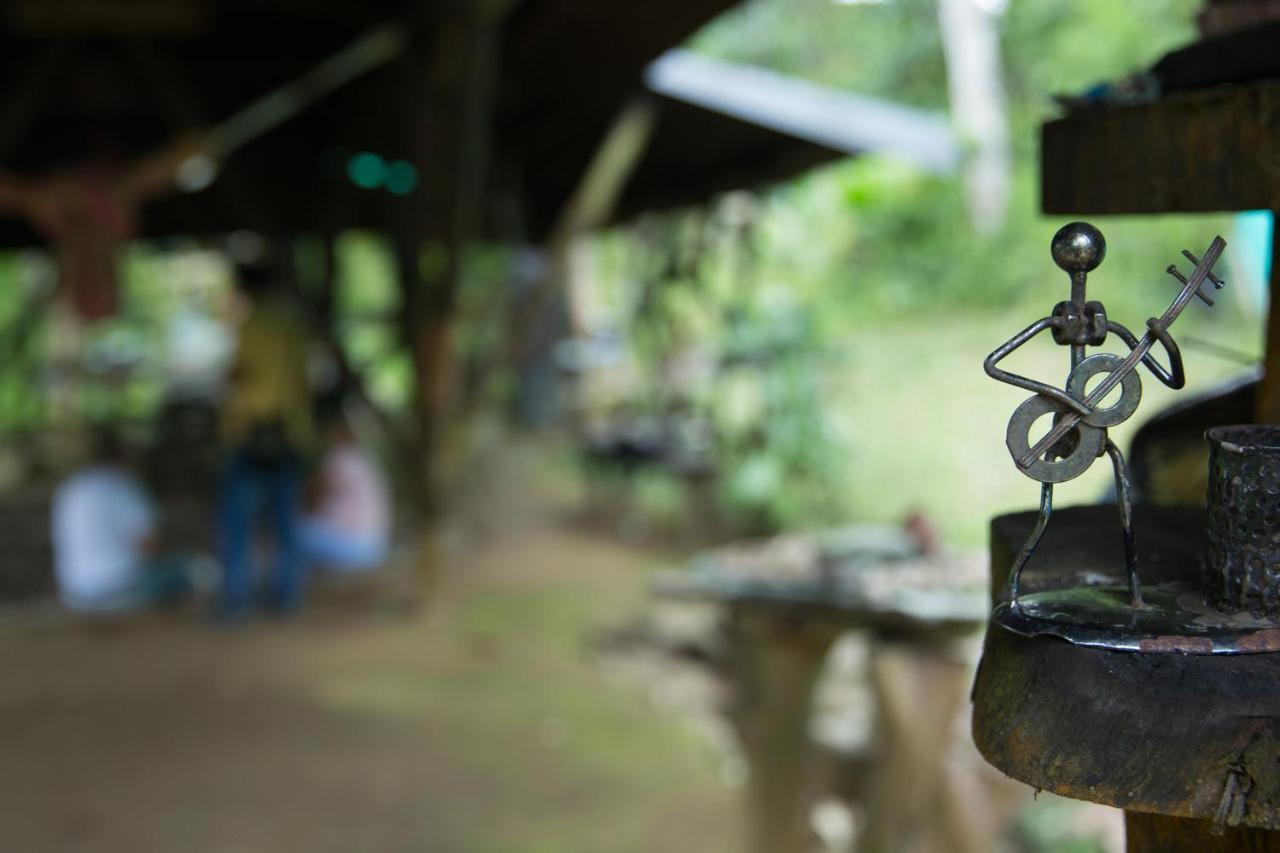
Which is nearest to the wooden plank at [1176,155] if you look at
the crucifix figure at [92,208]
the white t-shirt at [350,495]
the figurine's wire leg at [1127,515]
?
the figurine's wire leg at [1127,515]

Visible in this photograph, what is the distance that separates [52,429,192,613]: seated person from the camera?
21.2ft

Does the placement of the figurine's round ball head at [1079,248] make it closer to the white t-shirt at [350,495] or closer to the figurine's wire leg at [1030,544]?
the figurine's wire leg at [1030,544]

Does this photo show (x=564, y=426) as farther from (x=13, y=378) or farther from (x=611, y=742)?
(x=611, y=742)

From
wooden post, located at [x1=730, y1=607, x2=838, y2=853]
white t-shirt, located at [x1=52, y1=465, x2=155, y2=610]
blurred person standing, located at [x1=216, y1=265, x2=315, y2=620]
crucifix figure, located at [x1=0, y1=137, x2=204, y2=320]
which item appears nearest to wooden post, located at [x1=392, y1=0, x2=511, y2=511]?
blurred person standing, located at [x1=216, y1=265, x2=315, y2=620]

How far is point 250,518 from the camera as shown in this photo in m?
6.70

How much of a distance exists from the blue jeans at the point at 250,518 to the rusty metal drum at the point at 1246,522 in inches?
237

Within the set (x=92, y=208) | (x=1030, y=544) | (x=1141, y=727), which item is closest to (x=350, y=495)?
(x=92, y=208)

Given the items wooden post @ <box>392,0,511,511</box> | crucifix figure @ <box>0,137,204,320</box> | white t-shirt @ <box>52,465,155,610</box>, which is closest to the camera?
wooden post @ <box>392,0,511,511</box>

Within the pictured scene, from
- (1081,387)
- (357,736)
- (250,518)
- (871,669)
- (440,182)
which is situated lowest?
(357,736)

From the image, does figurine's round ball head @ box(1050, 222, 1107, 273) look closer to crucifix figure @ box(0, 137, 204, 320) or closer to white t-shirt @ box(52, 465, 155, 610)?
crucifix figure @ box(0, 137, 204, 320)

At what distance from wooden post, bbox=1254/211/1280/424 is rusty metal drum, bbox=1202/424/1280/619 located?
0.33 m

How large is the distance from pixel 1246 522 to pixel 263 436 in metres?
6.02

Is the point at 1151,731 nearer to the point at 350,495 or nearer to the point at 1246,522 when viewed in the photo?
the point at 1246,522

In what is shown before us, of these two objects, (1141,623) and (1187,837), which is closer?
(1141,623)
